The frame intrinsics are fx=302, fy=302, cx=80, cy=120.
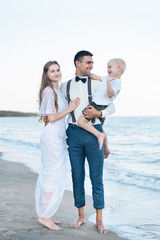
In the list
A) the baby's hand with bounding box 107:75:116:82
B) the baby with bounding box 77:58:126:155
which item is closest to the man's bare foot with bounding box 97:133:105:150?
the baby with bounding box 77:58:126:155

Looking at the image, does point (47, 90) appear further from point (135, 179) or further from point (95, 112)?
point (135, 179)

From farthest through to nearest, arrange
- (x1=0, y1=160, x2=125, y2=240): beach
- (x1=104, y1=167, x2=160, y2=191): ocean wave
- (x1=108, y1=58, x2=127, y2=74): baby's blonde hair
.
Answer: (x1=104, y1=167, x2=160, y2=191): ocean wave < (x1=108, y1=58, x2=127, y2=74): baby's blonde hair < (x1=0, y1=160, x2=125, y2=240): beach

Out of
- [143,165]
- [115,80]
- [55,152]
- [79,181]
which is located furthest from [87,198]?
[143,165]

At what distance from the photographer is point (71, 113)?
3508mm

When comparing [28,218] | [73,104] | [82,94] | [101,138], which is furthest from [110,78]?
[28,218]

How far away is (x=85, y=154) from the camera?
3.60 meters

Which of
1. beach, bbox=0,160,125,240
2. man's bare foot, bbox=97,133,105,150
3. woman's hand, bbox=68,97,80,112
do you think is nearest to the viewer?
beach, bbox=0,160,125,240

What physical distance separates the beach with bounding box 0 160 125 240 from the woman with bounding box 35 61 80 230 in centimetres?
19

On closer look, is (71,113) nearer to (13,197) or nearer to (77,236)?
(77,236)

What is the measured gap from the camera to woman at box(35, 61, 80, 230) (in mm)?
3416

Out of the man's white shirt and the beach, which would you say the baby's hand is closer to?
the man's white shirt

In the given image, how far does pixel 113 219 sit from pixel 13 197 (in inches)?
63.7

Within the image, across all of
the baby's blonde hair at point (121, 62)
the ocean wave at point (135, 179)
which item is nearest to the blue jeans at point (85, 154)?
the baby's blonde hair at point (121, 62)

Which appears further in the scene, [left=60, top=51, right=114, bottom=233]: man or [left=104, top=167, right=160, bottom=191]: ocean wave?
[left=104, top=167, right=160, bottom=191]: ocean wave
